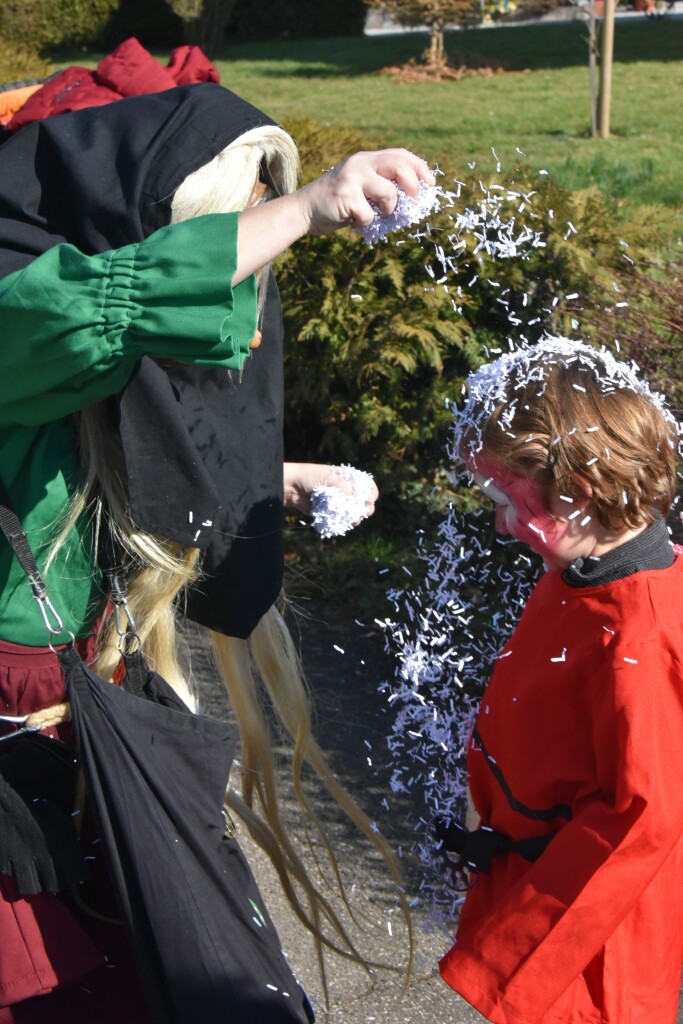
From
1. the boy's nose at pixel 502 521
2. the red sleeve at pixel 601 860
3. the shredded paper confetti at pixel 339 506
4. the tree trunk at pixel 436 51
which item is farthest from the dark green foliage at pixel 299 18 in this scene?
the red sleeve at pixel 601 860

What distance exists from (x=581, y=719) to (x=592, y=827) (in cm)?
18

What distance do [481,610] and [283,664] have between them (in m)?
1.44

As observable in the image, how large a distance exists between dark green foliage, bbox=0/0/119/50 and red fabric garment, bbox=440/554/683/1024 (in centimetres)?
1920

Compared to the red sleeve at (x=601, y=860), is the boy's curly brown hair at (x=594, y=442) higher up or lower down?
higher up

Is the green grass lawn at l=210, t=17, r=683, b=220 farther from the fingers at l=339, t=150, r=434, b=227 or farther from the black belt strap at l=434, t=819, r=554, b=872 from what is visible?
the black belt strap at l=434, t=819, r=554, b=872

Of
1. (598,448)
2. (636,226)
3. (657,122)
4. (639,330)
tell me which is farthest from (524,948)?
(657,122)

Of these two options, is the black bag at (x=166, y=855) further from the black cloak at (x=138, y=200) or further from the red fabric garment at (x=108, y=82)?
the red fabric garment at (x=108, y=82)

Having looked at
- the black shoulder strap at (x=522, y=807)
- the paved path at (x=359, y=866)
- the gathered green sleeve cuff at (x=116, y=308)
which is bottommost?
the paved path at (x=359, y=866)

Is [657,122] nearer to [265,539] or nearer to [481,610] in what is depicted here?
[481,610]

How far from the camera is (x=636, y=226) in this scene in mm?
4402

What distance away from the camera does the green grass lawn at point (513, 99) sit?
8203 millimetres

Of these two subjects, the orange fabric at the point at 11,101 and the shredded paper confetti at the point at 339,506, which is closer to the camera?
the shredded paper confetti at the point at 339,506

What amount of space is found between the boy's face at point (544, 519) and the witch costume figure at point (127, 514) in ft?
1.63

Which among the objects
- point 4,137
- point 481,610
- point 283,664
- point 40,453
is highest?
point 4,137
